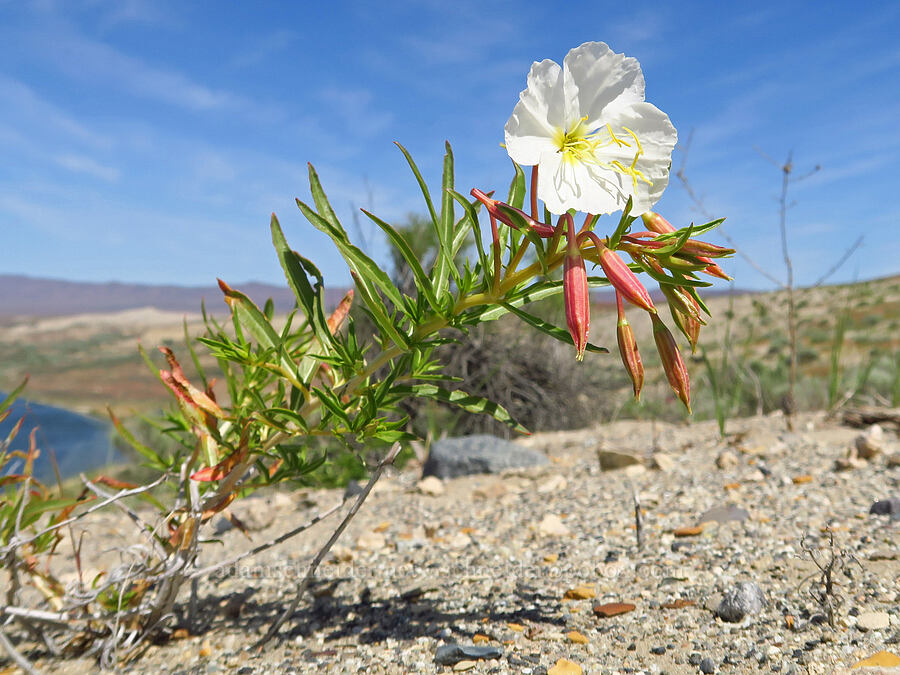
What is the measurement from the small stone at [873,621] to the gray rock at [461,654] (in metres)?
0.92

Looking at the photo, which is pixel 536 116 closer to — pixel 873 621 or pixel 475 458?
pixel 873 621

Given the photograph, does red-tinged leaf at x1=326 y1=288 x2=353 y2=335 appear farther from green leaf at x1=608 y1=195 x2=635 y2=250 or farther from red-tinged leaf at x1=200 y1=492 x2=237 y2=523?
green leaf at x1=608 y1=195 x2=635 y2=250

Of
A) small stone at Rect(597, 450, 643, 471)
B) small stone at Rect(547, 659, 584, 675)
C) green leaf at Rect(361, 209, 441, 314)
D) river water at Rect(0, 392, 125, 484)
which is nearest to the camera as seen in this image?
green leaf at Rect(361, 209, 441, 314)

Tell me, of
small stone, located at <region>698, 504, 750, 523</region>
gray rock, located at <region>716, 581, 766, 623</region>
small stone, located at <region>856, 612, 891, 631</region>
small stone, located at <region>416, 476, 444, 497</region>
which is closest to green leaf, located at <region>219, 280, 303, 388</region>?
gray rock, located at <region>716, 581, 766, 623</region>

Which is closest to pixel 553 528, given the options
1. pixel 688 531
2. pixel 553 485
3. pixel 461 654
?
pixel 688 531

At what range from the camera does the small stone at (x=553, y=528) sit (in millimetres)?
2662

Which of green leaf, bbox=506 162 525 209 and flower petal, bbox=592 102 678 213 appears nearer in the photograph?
flower petal, bbox=592 102 678 213

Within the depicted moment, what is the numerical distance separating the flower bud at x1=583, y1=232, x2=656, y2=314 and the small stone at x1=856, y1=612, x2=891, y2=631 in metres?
1.10

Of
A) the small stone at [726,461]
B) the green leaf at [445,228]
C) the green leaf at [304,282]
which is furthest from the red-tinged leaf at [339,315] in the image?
the small stone at [726,461]

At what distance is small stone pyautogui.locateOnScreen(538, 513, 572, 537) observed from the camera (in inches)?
105

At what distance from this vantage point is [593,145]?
130cm

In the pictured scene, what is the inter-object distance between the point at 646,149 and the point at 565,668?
1222 mm

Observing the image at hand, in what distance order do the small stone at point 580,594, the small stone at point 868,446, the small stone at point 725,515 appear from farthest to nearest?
the small stone at point 868,446 → the small stone at point 725,515 → the small stone at point 580,594

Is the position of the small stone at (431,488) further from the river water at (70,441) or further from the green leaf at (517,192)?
the river water at (70,441)
